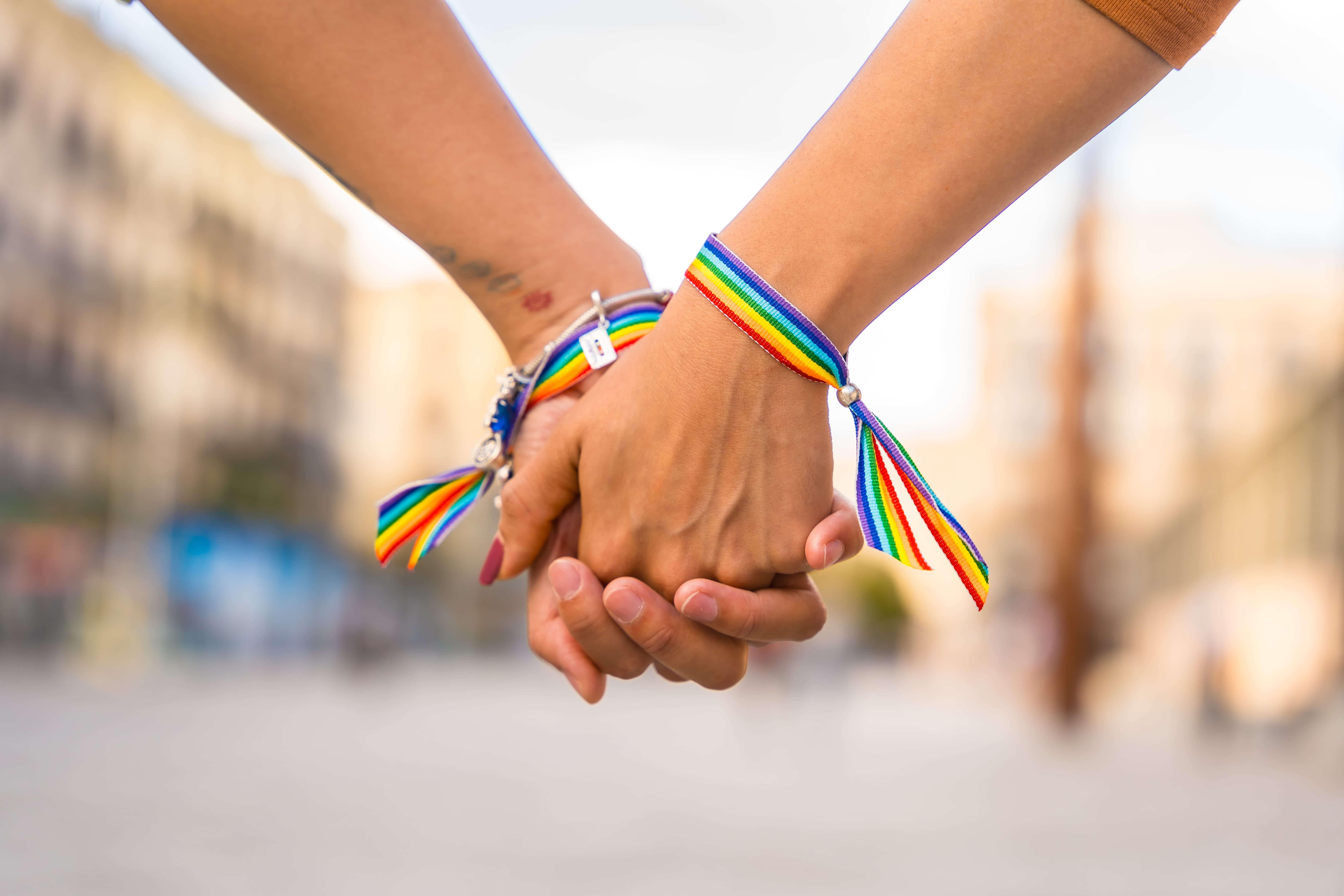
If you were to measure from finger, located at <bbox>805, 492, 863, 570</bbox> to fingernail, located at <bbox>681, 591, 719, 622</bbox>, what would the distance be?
12cm

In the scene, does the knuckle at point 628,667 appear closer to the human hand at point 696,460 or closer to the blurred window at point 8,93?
the human hand at point 696,460

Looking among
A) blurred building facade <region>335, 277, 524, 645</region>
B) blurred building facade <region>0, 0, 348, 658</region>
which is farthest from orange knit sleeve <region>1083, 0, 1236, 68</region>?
blurred building facade <region>335, 277, 524, 645</region>

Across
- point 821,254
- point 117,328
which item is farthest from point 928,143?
point 117,328

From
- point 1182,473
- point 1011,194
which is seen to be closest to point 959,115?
point 1011,194

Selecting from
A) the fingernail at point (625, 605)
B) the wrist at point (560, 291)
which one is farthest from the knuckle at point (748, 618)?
the wrist at point (560, 291)

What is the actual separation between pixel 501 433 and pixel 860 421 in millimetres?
500

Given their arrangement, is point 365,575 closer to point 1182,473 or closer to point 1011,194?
point 1182,473

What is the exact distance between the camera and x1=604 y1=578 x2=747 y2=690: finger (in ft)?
4.70

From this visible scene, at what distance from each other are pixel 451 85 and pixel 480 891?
4724mm

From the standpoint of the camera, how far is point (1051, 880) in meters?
6.48

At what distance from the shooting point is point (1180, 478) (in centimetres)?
4794

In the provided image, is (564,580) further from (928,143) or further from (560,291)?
(928,143)

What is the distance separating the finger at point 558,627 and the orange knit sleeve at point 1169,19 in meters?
0.84

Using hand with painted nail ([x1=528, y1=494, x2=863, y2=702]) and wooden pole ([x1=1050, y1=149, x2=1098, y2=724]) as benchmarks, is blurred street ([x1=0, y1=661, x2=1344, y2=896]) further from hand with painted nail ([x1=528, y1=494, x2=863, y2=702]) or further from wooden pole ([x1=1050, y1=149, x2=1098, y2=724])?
hand with painted nail ([x1=528, y1=494, x2=863, y2=702])
